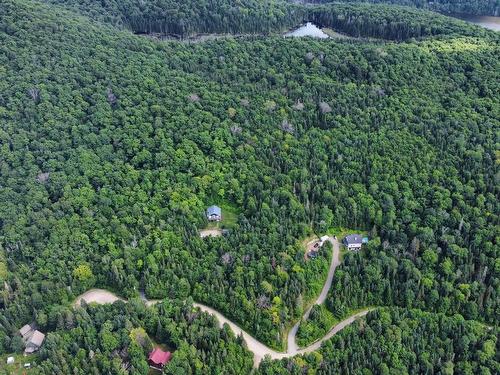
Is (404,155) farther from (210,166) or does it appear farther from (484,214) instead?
(210,166)

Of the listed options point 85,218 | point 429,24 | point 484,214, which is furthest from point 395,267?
point 429,24

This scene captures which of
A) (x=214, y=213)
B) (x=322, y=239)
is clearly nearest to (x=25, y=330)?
(x=214, y=213)

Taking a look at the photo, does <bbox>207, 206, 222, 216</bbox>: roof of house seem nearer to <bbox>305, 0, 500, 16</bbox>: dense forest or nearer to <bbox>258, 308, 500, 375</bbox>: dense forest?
<bbox>258, 308, 500, 375</bbox>: dense forest

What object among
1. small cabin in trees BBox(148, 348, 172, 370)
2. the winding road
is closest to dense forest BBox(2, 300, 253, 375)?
small cabin in trees BBox(148, 348, 172, 370)

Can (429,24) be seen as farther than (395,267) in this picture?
Yes

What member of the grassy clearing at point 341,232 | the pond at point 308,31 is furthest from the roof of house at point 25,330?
the pond at point 308,31

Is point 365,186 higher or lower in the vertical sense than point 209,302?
higher

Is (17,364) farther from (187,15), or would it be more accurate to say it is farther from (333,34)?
(333,34)
